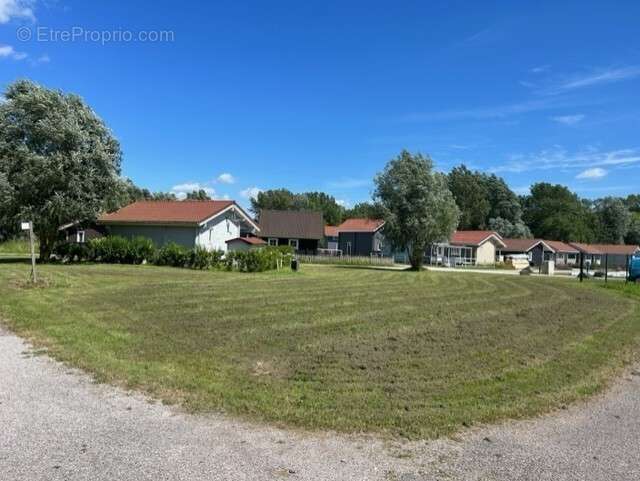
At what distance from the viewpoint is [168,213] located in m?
34.4

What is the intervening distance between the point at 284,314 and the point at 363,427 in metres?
6.55

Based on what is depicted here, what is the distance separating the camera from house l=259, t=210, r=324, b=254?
174 ft

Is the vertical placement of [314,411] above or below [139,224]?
below

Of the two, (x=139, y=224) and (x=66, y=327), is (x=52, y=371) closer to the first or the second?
(x=66, y=327)

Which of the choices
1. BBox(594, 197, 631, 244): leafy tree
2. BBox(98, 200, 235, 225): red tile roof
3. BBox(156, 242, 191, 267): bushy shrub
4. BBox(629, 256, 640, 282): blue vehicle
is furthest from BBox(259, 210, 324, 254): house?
BBox(594, 197, 631, 244): leafy tree

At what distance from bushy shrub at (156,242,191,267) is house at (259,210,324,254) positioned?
2520 centimetres

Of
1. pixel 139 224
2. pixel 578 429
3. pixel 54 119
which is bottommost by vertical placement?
pixel 578 429

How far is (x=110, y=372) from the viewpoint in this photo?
638cm

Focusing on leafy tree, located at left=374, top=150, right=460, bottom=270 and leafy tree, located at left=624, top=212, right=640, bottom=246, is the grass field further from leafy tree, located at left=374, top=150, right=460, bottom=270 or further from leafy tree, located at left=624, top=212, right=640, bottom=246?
leafy tree, located at left=624, top=212, right=640, bottom=246

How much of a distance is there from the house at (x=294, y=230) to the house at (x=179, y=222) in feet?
51.5

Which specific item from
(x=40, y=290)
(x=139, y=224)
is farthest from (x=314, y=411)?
(x=139, y=224)

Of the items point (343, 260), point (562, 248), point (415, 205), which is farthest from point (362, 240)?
point (562, 248)

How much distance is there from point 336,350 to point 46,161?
22371 millimetres

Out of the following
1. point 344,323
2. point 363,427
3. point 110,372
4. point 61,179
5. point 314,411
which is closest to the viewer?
point 363,427
